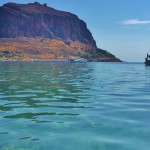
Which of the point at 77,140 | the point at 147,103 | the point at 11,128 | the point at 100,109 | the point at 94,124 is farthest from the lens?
the point at 147,103

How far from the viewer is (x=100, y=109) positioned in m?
18.0

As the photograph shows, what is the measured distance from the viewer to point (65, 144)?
10898 mm

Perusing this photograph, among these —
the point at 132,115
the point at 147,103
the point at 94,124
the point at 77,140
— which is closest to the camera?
the point at 77,140

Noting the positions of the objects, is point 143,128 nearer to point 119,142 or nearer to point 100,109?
point 119,142

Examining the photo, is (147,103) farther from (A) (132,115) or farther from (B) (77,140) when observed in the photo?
(B) (77,140)

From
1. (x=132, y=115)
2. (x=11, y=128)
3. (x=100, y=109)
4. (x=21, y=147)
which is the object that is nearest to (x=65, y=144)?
(x=21, y=147)

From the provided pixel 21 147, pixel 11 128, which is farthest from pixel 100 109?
pixel 21 147

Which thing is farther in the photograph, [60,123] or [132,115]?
[132,115]

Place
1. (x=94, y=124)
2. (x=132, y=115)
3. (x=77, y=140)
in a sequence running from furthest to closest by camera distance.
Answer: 1. (x=132, y=115)
2. (x=94, y=124)
3. (x=77, y=140)

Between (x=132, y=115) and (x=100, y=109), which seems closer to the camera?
(x=132, y=115)

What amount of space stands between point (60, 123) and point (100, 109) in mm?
4453

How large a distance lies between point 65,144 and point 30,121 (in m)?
3.95

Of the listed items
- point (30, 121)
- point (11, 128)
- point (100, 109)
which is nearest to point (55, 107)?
point (100, 109)

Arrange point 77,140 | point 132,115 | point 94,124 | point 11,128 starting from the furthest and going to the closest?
point 132,115 → point 94,124 → point 11,128 → point 77,140
